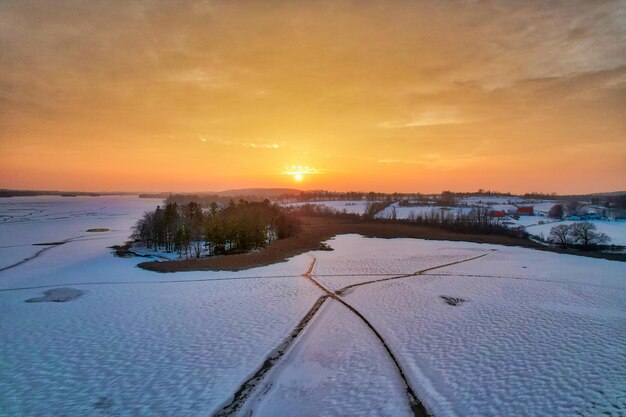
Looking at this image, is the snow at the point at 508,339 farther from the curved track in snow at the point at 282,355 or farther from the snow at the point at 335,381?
the snow at the point at 335,381

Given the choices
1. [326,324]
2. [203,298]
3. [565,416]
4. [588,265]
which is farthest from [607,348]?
[588,265]

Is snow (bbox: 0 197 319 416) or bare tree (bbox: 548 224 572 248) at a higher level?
bare tree (bbox: 548 224 572 248)

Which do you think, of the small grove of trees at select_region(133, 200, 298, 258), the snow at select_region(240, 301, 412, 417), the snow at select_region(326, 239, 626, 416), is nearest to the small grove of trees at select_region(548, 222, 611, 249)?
the snow at select_region(326, 239, 626, 416)

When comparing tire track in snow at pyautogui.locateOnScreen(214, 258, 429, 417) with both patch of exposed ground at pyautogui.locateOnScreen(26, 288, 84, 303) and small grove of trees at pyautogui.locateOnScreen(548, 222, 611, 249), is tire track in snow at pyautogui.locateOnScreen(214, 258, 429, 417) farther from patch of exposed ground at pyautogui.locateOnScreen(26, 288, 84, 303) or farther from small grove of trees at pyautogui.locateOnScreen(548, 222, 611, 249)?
small grove of trees at pyautogui.locateOnScreen(548, 222, 611, 249)

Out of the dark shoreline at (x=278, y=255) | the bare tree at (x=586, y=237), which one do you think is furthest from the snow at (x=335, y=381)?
the bare tree at (x=586, y=237)

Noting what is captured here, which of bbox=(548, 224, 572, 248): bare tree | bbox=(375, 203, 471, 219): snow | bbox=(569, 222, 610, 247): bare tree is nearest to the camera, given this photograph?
bbox=(569, 222, 610, 247): bare tree

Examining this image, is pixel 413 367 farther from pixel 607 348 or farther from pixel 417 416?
pixel 607 348

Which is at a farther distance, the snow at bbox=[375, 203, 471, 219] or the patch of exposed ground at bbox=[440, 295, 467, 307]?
the snow at bbox=[375, 203, 471, 219]
